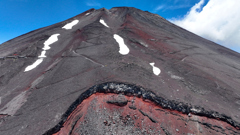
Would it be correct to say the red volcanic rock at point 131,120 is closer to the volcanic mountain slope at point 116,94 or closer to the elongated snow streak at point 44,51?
the volcanic mountain slope at point 116,94

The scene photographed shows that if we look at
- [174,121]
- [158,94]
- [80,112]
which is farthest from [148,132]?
[80,112]

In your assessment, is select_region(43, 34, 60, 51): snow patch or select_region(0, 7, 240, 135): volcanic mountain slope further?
select_region(43, 34, 60, 51): snow patch

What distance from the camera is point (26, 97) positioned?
5.30m

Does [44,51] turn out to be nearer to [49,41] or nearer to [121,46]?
[49,41]

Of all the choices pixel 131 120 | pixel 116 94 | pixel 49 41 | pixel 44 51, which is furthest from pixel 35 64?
pixel 131 120

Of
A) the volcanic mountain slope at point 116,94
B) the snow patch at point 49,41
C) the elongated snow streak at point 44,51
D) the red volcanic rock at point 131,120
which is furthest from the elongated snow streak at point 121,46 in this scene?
the snow patch at point 49,41

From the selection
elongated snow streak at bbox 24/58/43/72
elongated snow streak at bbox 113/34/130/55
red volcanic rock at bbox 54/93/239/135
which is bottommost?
red volcanic rock at bbox 54/93/239/135

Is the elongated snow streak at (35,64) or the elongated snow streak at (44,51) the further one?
the elongated snow streak at (44,51)

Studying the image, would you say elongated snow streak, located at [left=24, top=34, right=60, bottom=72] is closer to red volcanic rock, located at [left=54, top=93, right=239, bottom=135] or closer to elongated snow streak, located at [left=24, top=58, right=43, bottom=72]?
elongated snow streak, located at [left=24, top=58, right=43, bottom=72]

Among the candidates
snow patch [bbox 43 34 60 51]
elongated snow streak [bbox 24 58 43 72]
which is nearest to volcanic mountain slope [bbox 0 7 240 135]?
elongated snow streak [bbox 24 58 43 72]

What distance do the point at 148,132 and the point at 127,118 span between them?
2.48 feet

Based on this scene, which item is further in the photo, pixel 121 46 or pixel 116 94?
pixel 121 46

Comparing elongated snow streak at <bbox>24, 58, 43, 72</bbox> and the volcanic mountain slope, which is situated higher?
elongated snow streak at <bbox>24, 58, 43, 72</bbox>

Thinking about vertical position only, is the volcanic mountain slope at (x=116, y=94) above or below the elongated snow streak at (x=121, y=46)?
below
